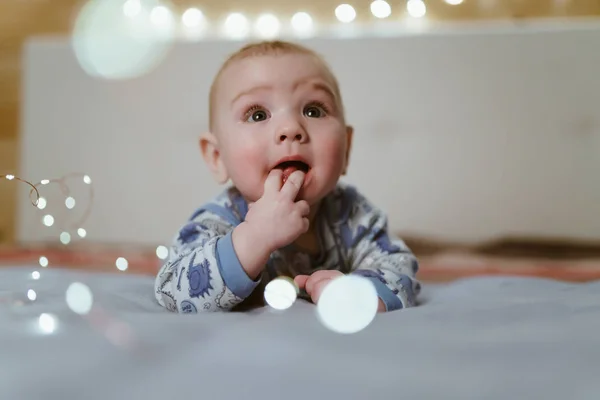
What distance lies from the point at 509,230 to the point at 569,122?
0.37m

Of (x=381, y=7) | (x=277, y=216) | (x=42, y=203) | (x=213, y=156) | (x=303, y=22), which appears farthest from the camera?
(x=303, y=22)

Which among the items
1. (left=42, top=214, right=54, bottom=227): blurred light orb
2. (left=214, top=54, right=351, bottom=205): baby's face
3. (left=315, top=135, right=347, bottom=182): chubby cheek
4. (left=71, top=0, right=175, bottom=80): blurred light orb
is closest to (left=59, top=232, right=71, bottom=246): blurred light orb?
(left=42, top=214, right=54, bottom=227): blurred light orb

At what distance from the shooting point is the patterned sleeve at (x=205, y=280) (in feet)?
2.09

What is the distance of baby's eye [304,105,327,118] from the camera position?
79 centimetres

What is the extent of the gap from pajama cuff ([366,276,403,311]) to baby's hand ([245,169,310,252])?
11 cm

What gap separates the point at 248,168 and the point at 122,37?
1.21 m

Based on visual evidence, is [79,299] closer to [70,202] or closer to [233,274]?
[233,274]

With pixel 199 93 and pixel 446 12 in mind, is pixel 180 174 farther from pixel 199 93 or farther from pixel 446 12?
pixel 446 12

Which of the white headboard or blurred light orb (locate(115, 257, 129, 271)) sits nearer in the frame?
blurred light orb (locate(115, 257, 129, 271))

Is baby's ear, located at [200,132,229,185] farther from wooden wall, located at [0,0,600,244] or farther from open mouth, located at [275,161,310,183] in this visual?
wooden wall, located at [0,0,600,244]

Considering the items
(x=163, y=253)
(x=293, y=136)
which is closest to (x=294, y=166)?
(x=293, y=136)

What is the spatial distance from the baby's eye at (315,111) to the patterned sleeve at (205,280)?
0.69 ft

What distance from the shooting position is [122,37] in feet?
5.90

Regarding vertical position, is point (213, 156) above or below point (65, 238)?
above
